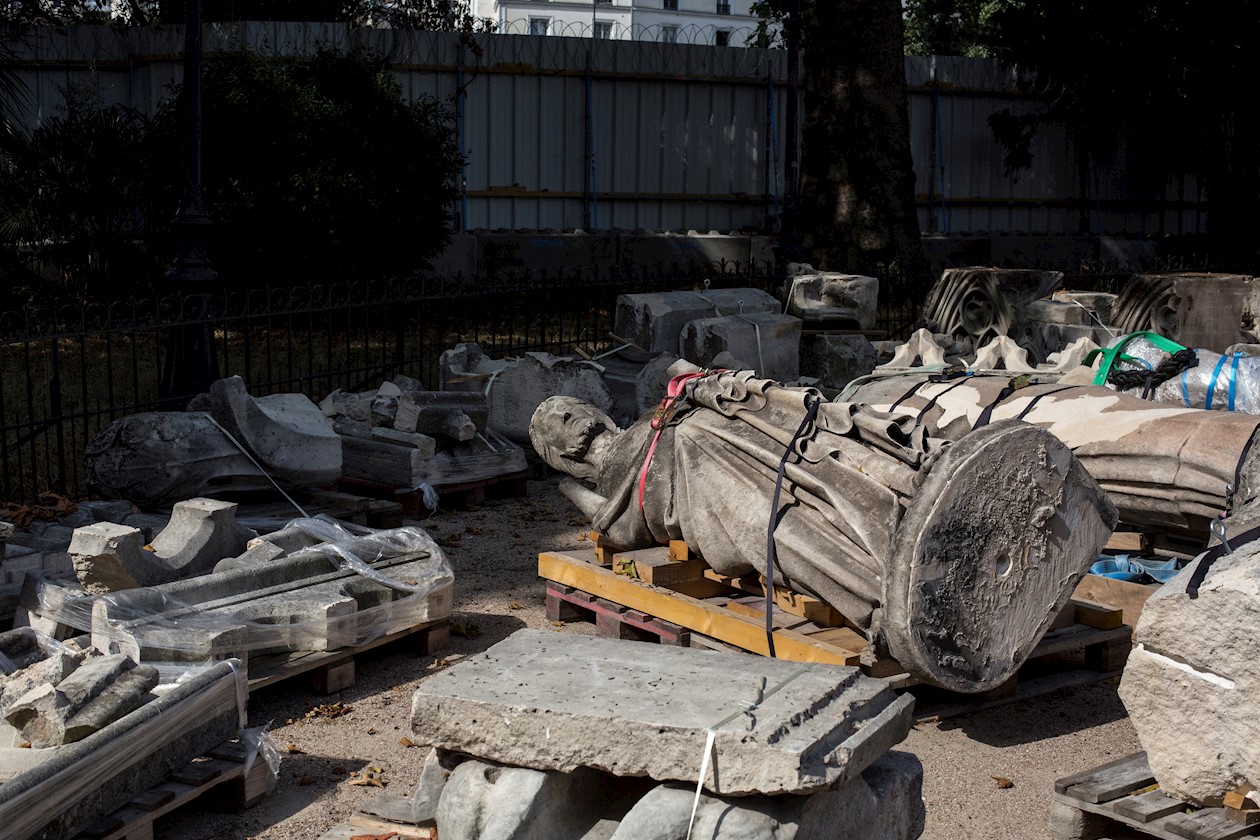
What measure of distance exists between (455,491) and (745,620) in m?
3.32

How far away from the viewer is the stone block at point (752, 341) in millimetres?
10047

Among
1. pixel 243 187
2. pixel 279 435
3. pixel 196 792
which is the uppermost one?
pixel 243 187

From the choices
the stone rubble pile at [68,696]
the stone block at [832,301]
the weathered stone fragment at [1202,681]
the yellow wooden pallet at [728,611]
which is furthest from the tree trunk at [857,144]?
the stone rubble pile at [68,696]

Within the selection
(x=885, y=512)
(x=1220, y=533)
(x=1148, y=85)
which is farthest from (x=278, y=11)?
(x=1220, y=533)

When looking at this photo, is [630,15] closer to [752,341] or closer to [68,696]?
[752,341]

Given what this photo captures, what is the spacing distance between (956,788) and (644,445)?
2.06m

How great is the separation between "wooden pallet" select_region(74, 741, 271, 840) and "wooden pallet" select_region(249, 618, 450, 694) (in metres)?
0.61

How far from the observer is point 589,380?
9.13m

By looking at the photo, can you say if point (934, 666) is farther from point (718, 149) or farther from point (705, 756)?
point (718, 149)

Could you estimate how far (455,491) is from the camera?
329 inches

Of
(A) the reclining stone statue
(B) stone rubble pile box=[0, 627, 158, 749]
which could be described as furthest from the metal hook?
(B) stone rubble pile box=[0, 627, 158, 749]

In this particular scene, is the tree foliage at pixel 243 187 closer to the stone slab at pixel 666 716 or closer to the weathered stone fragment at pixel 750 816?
the stone slab at pixel 666 716

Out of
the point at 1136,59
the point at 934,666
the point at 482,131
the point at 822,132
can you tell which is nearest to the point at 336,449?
the point at 934,666

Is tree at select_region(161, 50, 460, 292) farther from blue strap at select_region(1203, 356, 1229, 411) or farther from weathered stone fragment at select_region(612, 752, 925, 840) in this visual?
weathered stone fragment at select_region(612, 752, 925, 840)
